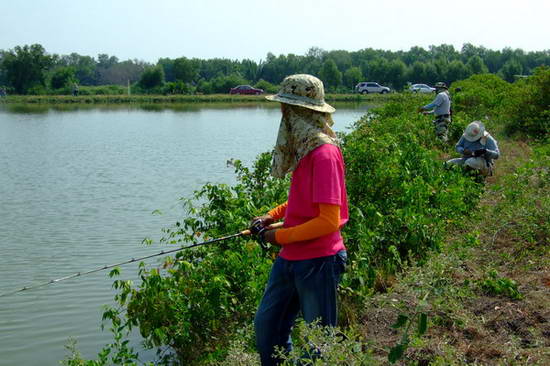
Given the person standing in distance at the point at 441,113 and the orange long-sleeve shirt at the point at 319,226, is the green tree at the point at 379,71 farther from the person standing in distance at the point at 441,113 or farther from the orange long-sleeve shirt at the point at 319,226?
the orange long-sleeve shirt at the point at 319,226

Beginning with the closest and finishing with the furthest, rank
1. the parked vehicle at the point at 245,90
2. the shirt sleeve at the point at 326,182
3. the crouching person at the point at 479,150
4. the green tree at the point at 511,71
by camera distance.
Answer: the shirt sleeve at the point at 326,182
the crouching person at the point at 479,150
the parked vehicle at the point at 245,90
the green tree at the point at 511,71

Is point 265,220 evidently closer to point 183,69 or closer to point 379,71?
point 183,69

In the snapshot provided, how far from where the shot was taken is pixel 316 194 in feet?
10.6

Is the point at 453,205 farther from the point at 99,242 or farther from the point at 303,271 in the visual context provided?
the point at 99,242

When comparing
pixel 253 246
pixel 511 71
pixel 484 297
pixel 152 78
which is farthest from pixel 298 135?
pixel 511 71

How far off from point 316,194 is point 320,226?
0.52 feet

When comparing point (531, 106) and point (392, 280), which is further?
point (531, 106)

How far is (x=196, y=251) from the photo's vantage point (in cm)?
598

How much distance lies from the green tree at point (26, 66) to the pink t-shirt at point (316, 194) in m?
81.4

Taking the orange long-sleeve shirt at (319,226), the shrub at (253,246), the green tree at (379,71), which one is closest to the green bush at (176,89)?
the green tree at (379,71)

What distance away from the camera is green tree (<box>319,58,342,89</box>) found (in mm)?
82625

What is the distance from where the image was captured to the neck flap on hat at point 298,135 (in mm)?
3369

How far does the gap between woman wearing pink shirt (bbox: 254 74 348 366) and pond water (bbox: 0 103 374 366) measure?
289 cm

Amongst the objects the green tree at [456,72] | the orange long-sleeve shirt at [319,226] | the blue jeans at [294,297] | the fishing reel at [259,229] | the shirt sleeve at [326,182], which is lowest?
the blue jeans at [294,297]
